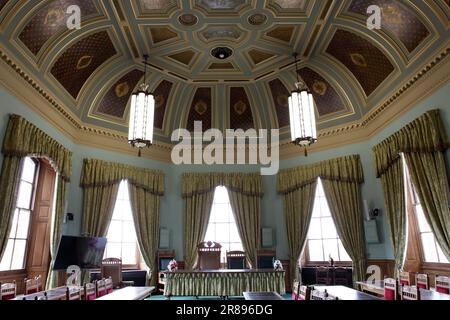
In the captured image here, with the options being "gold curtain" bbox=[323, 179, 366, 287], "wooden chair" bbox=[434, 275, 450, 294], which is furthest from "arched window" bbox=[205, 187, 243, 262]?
"wooden chair" bbox=[434, 275, 450, 294]

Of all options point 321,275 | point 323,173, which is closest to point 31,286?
point 321,275

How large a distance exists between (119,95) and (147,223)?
12.2 feet

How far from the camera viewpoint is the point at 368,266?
25.6 ft

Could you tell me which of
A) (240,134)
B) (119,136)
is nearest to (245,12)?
(240,134)

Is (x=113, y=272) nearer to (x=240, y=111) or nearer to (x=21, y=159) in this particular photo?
(x=21, y=159)

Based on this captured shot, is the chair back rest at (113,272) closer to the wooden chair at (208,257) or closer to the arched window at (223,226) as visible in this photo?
the wooden chair at (208,257)

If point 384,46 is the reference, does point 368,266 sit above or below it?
below

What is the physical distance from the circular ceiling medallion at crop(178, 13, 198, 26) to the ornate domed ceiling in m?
0.02

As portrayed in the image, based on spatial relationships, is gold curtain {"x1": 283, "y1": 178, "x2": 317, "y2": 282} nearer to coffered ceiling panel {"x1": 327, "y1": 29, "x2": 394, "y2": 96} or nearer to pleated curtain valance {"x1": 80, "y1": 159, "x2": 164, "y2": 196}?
coffered ceiling panel {"x1": 327, "y1": 29, "x2": 394, "y2": 96}

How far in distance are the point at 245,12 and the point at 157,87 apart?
11.8 ft

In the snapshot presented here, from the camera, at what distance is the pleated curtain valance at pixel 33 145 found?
5.48m

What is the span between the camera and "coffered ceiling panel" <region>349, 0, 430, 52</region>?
5.85m

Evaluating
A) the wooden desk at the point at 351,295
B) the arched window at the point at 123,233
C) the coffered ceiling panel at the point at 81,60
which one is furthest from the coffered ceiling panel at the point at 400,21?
the arched window at the point at 123,233

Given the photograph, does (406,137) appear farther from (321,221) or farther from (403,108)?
(321,221)
